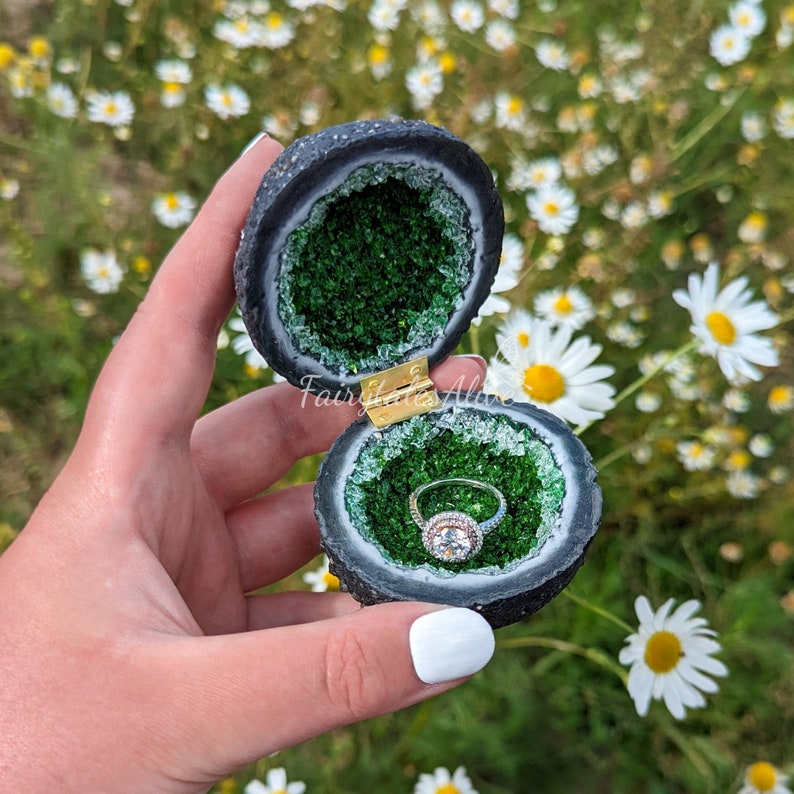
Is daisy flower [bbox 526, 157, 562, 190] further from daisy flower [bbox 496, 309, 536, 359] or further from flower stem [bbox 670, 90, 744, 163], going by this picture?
daisy flower [bbox 496, 309, 536, 359]

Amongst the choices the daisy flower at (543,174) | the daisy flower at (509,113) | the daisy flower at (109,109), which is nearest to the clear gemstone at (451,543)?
the daisy flower at (543,174)

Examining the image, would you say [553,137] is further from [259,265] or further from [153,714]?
[153,714]

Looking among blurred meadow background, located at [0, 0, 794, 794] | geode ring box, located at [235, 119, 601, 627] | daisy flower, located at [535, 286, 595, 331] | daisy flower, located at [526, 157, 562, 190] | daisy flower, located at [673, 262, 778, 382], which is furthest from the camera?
daisy flower, located at [526, 157, 562, 190]

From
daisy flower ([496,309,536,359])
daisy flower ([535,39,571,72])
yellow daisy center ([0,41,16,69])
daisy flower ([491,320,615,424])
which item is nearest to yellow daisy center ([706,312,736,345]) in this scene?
daisy flower ([491,320,615,424])

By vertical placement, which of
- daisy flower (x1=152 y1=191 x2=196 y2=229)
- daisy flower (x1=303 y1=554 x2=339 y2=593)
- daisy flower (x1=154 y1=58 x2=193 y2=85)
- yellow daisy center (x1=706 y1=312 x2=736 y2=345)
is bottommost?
daisy flower (x1=303 y1=554 x2=339 y2=593)

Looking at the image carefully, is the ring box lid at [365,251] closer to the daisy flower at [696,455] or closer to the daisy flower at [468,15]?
the daisy flower at [696,455]

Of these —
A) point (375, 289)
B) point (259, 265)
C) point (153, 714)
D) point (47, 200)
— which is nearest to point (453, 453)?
point (375, 289)

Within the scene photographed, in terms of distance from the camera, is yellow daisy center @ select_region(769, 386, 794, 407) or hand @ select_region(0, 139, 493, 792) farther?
yellow daisy center @ select_region(769, 386, 794, 407)
